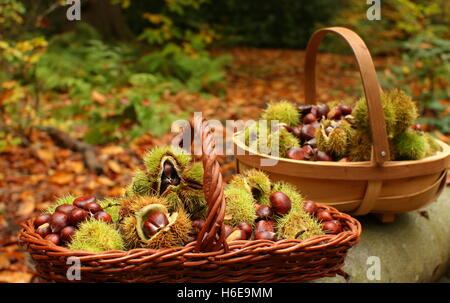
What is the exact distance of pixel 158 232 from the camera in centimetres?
130

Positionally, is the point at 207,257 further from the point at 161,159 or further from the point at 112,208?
the point at 112,208

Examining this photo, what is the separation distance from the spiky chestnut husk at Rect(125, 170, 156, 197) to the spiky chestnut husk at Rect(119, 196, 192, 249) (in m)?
0.09

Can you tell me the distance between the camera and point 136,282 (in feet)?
4.29

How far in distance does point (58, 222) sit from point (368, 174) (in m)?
1.12

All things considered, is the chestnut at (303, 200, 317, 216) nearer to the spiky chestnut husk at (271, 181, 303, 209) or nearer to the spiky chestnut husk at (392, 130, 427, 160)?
the spiky chestnut husk at (271, 181, 303, 209)

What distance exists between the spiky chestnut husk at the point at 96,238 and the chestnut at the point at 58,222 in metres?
0.06

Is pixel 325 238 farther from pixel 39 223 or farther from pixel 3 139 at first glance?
pixel 3 139

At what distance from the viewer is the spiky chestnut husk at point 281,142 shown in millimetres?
1990

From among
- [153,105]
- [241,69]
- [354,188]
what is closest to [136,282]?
[354,188]

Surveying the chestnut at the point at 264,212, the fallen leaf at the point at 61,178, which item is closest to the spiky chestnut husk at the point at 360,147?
the chestnut at the point at 264,212

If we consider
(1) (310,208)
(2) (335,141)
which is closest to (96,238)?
(1) (310,208)

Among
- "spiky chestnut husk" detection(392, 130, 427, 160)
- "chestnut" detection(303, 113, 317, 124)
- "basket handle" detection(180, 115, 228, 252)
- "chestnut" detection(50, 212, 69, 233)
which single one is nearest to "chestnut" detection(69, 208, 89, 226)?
"chestnut" detection(50, 212, 69, 233)

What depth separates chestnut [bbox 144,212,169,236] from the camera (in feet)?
4.32

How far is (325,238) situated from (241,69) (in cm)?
662
